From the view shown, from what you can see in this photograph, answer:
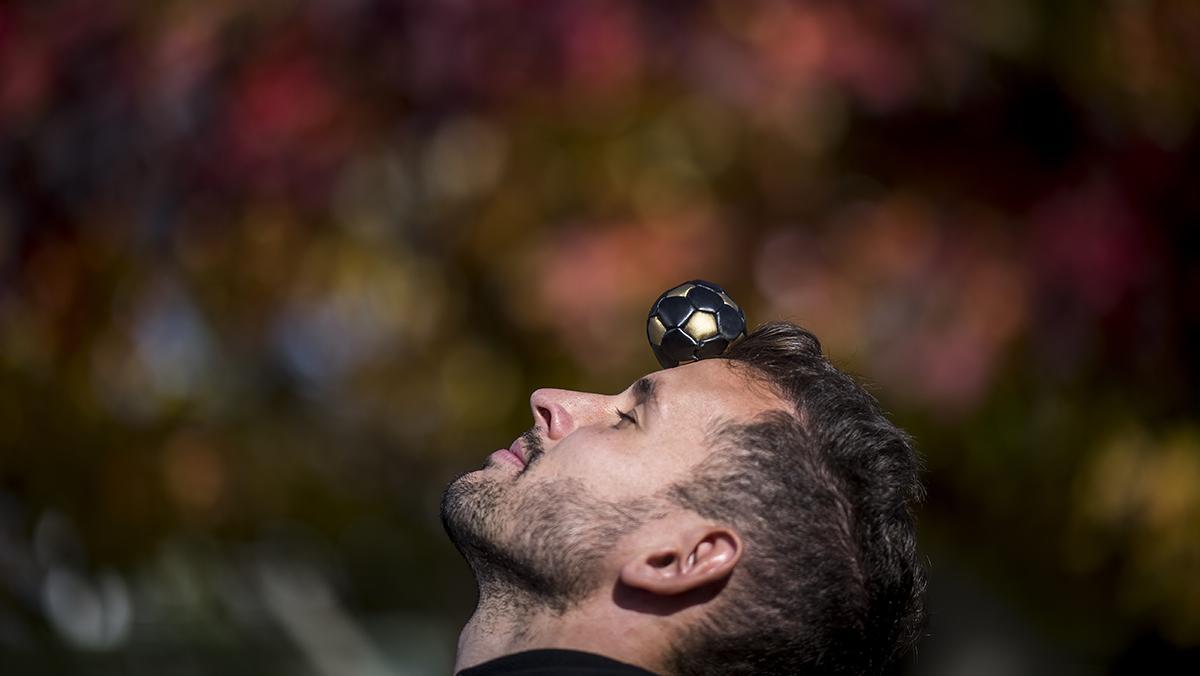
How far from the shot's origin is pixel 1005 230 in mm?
4266

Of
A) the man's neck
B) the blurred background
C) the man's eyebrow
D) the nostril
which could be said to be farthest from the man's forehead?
the blurred background

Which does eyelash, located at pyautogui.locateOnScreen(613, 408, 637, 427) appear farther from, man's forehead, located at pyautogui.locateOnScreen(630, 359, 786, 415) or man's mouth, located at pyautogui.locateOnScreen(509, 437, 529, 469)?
man's mouth, located at pyautogui.locateOnScreen(509, 437, 529, 469)

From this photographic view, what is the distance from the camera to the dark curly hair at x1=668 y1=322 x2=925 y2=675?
219 cm

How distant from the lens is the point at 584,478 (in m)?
2.23

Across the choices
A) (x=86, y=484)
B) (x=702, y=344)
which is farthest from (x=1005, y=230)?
(x=86, y=484)

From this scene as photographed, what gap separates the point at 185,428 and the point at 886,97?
2.57 metres

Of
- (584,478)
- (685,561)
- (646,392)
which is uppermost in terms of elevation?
(646,392)

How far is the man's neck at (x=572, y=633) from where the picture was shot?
2.14 m

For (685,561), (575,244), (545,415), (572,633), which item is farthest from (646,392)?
(575,244)

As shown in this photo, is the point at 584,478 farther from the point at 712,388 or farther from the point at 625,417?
the point at 712,388

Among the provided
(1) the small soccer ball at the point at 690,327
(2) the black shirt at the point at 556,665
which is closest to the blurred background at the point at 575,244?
(1) the small soccer ball at the point at 690,327

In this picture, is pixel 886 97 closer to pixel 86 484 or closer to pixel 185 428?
pixel 185 428

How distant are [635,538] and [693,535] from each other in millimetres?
95

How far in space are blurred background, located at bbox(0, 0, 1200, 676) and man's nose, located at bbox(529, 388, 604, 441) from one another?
1606 millimetres
